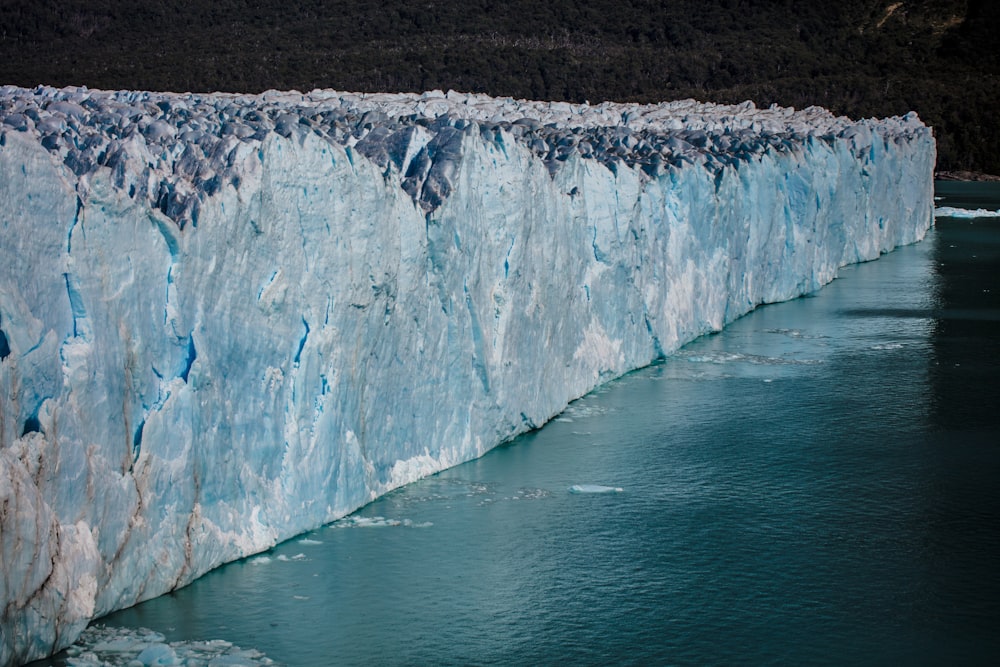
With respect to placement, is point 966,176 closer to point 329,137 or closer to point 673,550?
point 329,137

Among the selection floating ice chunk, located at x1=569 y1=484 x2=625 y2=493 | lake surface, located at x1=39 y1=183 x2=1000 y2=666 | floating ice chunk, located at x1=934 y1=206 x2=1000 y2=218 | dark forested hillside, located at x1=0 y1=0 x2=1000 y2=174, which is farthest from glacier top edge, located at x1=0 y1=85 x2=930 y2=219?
dark forested hillside, located at x1=0 y1=0 x2=1000 y2=174

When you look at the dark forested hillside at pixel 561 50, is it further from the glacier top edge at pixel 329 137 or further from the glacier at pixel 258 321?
the glacier at pixel 258 321

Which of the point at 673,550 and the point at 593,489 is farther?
the point at 593,489

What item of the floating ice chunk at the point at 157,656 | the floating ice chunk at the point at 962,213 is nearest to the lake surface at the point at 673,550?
the floating ice chunk at the point at 157,656

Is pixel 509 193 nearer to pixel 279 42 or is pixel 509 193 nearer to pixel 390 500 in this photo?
pixel 390 500

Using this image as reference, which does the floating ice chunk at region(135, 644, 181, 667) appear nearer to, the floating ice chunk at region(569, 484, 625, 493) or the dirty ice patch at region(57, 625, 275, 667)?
the dirty ice patch at region(57, 625, 275, 667)

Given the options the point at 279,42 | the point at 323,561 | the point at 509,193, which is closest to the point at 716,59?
the point at 279,42

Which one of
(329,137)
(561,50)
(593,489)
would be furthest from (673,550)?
(561,50)
